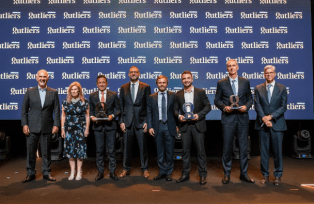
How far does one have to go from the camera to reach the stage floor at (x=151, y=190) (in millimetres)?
3105

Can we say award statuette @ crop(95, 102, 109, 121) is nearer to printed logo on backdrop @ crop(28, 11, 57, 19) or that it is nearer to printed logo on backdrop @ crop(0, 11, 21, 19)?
printed logo on backdrop @ crop(28, 11, 57, 19)

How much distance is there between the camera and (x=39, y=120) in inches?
155

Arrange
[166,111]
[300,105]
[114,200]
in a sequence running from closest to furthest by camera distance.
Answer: [114,200]
[166,111]
[300,105]

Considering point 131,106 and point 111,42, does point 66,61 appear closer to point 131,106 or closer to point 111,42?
point 111,42

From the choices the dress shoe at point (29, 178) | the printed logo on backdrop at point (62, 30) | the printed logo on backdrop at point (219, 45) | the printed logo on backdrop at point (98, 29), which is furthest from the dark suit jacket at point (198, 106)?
the printed logo on backdrop at point (62, 30)

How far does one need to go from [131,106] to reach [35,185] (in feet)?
6.02

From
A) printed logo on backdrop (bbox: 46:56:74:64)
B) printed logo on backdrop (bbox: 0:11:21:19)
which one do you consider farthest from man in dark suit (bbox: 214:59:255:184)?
printed logo on backdrop (bbox: 0:11:21:19)

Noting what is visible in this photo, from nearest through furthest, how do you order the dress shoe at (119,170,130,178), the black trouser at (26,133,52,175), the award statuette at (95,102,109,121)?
the award statuette at (95,102,109,121) → the black trouser at (26,133,52,175) → the dress shoe at (119,170,130,178)

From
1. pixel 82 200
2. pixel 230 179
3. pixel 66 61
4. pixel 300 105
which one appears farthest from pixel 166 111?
pixel 300 105

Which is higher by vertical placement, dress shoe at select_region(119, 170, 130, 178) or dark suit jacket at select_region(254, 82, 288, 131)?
dark suit jacket at select_region(254, 82, 288, 131)

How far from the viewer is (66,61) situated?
5.08m

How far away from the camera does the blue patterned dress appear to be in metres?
3.89

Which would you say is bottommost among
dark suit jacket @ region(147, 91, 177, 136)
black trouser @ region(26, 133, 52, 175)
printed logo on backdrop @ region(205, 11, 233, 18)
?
black trouser @ region(26, 133, 52, 175)

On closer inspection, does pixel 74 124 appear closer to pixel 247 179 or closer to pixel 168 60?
pixel 168 60
